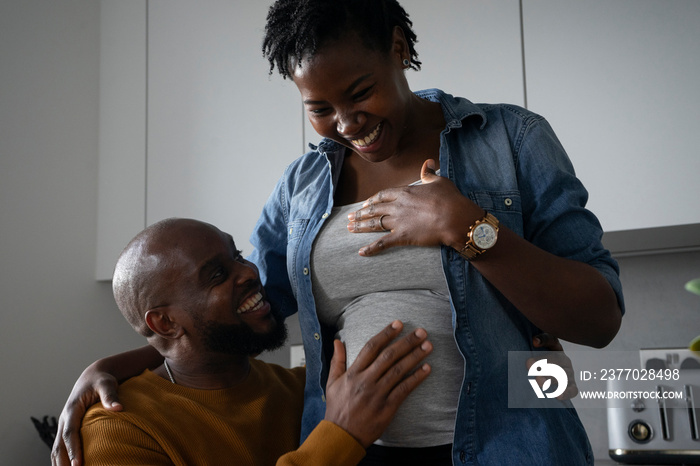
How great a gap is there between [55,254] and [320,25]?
68.8 inches

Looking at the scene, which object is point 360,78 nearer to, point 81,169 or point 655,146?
point 655,146

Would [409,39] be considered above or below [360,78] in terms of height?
above

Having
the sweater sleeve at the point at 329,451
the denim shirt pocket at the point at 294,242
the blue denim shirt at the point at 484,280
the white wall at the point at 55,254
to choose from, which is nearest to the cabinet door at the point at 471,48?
the white wall at the point at 55,254

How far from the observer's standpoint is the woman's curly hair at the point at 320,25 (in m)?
0.97

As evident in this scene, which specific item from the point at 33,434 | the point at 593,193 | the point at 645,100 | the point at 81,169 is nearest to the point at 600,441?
the point at 593,193

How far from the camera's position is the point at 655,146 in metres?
1.76

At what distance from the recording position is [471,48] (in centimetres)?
197

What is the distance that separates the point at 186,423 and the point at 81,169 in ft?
5.44

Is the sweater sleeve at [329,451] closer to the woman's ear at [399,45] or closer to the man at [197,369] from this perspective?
the man at [197,369]

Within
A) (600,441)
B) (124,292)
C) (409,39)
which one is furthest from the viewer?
(600,441)

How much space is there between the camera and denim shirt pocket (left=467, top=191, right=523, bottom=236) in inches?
38.0

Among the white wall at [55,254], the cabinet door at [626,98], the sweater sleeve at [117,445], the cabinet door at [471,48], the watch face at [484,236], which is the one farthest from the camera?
the white wall at [55,254]

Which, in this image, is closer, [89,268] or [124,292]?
[124,292]

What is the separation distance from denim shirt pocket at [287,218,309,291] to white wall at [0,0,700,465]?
4.70 feet
